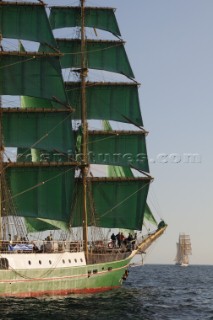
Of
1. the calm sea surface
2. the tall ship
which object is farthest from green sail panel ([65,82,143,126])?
the calm sea surface

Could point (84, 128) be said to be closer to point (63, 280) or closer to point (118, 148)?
point (118, 148)

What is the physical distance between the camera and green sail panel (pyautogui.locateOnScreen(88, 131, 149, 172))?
5369 cm

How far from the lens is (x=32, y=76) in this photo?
47656 mm

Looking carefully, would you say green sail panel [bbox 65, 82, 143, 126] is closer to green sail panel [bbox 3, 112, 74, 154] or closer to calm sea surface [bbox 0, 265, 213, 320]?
green sail panel [bbox 3, 112, 74, 154]

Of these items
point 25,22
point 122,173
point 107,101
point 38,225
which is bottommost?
point 38,225

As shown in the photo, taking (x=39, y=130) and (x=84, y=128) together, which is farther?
(x=84, y=128)

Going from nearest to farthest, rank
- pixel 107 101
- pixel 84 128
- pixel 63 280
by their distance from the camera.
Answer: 1. pixel 63 280
2. pixel 84 128
3. pixel 107 101

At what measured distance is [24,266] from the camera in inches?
1607

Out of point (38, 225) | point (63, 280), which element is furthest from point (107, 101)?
point (63, 280)

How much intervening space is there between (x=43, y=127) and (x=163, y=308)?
54.0ft

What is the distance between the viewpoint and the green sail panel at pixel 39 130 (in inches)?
1839

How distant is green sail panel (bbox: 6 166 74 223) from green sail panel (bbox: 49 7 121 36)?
14653mm

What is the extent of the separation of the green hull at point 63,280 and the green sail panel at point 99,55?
54.9ft

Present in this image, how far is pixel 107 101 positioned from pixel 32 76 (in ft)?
29.5
